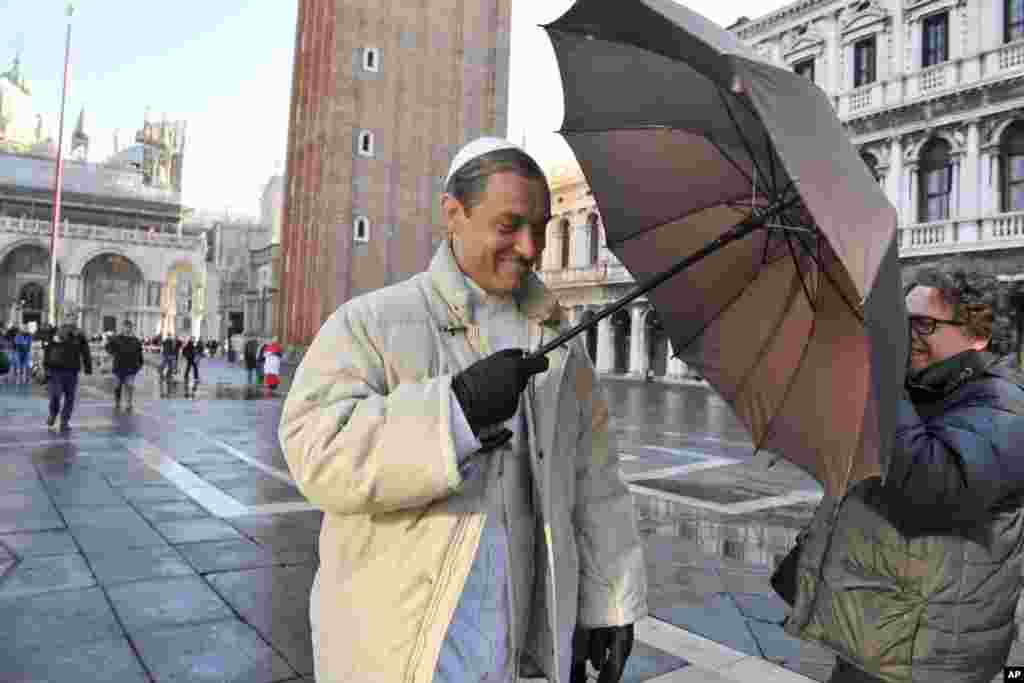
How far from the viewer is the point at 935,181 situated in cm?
2152

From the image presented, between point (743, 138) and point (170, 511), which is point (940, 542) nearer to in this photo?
point (743, 138)

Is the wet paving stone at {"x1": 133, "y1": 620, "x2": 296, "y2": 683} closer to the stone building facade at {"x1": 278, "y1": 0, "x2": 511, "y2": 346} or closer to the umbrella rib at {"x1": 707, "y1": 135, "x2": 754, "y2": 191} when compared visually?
the umbrella rib at {"x1": 707, "y1": 135, "x2": 754, "y2": 191}

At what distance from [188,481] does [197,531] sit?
79.2 inches

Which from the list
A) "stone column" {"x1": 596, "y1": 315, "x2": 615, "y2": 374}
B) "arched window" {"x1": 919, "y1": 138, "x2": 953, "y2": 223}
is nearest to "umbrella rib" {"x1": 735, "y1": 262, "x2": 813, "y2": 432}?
"arched window" {"x1": 919, "y1": 138, "x2": 953, "y2": 223}

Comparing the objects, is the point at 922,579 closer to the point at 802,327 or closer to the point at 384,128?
Result: the point at 802,327

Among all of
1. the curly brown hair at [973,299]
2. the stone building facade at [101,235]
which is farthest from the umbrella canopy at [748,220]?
the stone building facade at [101,235]

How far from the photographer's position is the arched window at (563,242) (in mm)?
37656

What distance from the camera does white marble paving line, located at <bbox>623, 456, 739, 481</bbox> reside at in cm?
829

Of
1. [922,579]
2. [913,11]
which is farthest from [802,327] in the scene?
[913,11]

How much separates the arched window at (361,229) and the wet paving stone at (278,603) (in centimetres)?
2526

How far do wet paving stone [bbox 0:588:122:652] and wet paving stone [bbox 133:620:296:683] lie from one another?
0.26 meters

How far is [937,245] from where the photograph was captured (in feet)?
66.8

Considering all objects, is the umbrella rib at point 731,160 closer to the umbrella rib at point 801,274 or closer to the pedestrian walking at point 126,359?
the umbrella rib at point 801,274

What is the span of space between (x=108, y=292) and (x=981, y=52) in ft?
206
